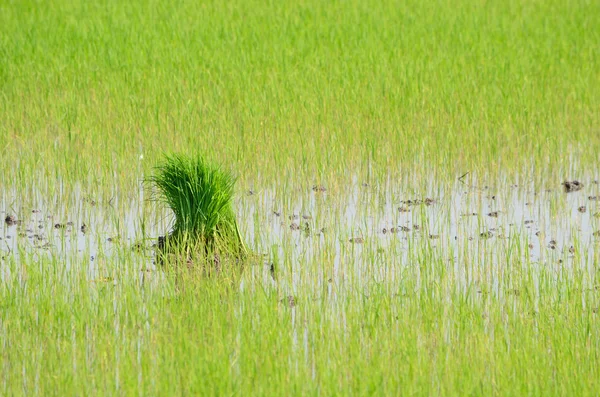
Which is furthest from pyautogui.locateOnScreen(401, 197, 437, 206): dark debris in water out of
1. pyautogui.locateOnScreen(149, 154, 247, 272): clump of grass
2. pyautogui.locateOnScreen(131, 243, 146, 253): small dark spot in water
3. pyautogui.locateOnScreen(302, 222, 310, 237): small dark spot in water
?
pyautogui.locateOnScreen(131, 243, 146, 253): small dark spot in water

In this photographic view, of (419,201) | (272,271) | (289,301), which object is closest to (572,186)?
(419,201)

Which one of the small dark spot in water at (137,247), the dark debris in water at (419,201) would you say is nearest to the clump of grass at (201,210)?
the small dark spot in water at (137,247)

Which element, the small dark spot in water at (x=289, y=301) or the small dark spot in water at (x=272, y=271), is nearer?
the small dark spot in water at (x=289, y=301)

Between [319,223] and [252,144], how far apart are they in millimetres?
1370

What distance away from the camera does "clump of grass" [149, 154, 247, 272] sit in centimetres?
561

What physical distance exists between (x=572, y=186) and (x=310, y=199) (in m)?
1.68

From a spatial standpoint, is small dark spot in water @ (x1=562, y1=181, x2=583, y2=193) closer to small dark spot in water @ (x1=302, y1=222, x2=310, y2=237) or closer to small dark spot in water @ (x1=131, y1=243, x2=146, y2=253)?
small dark spot in water @ (x1=302, y1=222, x2=310, y2=237)

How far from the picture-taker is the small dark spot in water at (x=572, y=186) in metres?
6.78

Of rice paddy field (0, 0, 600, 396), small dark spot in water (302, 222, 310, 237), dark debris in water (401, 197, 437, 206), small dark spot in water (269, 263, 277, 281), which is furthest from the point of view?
dark debris in water (401, 197, 437, 206)

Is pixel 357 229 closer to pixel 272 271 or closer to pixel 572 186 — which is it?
pixel 272 271

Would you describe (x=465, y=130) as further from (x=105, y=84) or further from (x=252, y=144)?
(x=105, y=84)

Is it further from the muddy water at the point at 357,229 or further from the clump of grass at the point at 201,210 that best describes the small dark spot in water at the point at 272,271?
the clump of grass at the point at 201,210

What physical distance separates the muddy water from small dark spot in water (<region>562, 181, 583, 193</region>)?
0.12ft

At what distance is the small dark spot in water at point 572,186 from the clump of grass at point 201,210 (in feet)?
7.56
